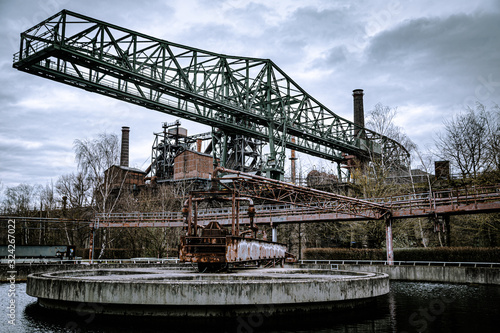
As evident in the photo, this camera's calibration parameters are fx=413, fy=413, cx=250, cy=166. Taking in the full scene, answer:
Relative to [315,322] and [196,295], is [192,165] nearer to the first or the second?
[196,295]

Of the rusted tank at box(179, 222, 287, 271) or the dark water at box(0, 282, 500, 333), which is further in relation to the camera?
the rusted tank at box(179, 222, 287, 271)

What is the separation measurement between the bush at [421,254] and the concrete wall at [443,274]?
4.34 meters

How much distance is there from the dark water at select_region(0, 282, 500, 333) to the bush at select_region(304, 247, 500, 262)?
13.6m

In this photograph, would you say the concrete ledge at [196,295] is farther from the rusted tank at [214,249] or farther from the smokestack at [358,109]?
the smokestack at [358,109]

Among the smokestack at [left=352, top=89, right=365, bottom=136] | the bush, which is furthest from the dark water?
the smokestack at [left=352, top=89, right=365, bottom=136]

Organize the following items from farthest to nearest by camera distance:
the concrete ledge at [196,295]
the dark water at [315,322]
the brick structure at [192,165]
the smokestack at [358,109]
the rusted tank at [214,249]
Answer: the smokestack at [358,109], the brick structure at [192,165], the rusted tank at [214,249], the concrete ledge at [196,295], the dark water at [315,322]

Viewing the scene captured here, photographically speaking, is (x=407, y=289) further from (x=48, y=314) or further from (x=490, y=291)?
(x=48, y=314)

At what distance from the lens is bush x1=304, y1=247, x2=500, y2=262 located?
86.2 feet

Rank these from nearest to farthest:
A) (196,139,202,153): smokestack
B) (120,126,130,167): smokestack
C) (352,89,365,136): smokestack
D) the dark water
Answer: the dark water < (352,89,365,136): smokestack < (120,126,130,167): smokestack < (196,139,202,153): smokestack

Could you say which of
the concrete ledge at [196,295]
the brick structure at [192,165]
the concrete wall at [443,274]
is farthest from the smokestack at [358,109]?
the concrete ledge at [196,295]

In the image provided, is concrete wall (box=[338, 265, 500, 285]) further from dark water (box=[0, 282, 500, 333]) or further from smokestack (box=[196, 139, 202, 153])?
smokestack (box=[196, 139, 202, 153])

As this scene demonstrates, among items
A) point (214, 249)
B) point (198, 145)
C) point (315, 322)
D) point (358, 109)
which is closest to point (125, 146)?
point (198, 145)

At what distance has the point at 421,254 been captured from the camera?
2923 cm

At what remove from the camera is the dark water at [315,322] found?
33.7 ft
